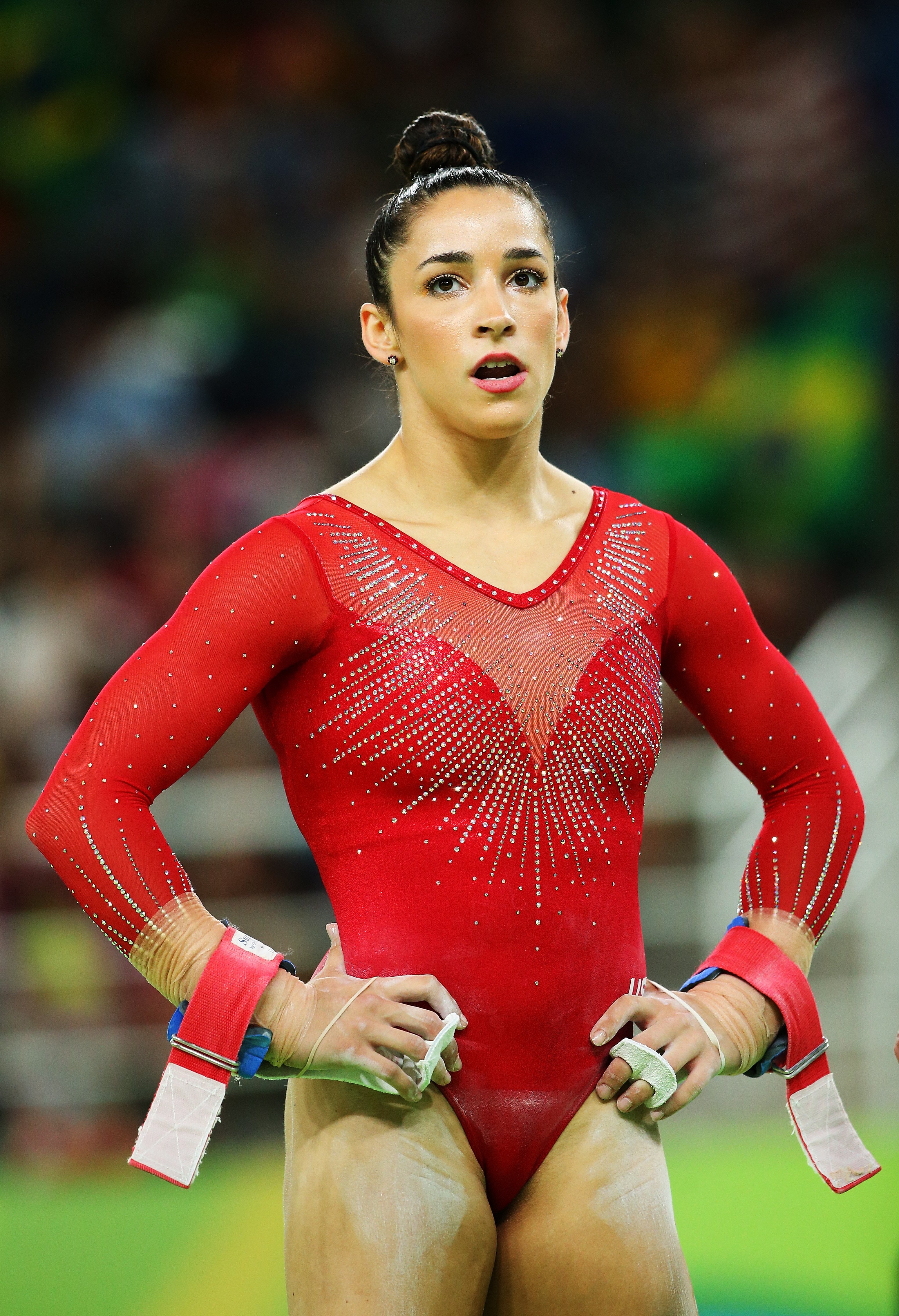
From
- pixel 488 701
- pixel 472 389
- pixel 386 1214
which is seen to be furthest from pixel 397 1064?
pixel 472 389

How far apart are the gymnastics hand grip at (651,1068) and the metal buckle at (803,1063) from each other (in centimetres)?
19

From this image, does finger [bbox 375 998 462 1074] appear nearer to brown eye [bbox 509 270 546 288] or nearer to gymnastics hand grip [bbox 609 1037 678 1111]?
gymnastics hand grip [bbox 609 1037 678 1111]

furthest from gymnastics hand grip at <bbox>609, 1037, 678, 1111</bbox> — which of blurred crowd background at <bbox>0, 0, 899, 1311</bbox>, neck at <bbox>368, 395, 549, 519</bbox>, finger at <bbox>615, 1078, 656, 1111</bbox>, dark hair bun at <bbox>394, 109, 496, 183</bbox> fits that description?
blurred crowd background at <bbox>0, 0, 899, 1311</bbox>

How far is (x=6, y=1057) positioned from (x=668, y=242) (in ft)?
12.6

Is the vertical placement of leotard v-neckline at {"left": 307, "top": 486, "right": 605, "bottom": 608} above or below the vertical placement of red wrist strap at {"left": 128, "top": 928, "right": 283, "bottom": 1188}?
above

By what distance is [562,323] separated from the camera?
203 centimetres

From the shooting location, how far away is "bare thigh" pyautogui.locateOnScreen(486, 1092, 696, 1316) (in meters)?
1.73

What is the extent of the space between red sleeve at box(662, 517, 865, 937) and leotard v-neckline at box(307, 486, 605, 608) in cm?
14

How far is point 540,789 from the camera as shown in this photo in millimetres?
1810

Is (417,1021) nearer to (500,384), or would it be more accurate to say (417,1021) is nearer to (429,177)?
(500,384)

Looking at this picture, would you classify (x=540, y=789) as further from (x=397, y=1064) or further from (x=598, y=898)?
(x=397, y=1064)

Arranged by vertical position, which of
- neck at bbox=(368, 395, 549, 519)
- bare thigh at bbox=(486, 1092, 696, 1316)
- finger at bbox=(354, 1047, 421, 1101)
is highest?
neck at bbox=(368, 395, 549, 519)

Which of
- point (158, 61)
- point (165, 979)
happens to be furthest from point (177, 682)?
point (158, 61)

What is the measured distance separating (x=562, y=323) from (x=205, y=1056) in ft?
3.24
